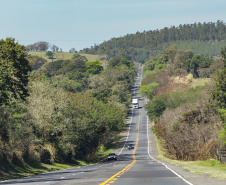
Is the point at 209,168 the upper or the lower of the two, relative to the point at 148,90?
lower

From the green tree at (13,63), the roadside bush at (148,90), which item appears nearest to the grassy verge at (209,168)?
Answer: the green tree at (13,63)

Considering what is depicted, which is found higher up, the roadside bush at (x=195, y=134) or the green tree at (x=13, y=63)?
the green tree at (x=13, y=63)

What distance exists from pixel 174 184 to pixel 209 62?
Answer: 530ft

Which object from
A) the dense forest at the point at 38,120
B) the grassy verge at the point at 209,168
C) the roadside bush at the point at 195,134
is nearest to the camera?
the grassy verge at the point at 209,168

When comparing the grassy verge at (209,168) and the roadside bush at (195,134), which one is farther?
the roadside bush at (195,134)

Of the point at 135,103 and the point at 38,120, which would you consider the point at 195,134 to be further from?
the point at 135,103

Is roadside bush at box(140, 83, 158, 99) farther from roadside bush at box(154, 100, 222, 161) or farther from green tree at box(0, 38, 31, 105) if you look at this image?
green tree at box(0, 38, 31, 105)

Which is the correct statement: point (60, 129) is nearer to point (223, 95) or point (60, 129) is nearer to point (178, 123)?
point (178, 123)

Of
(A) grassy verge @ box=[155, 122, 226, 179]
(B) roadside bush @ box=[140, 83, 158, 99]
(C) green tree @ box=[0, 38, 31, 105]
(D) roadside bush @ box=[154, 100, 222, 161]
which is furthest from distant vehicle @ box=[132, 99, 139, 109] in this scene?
(C) green tree @ box=[0, 38, 31, 105]

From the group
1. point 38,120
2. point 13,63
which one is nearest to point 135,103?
point 38,120

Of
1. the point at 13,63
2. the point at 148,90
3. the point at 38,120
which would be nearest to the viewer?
the point at 13,63

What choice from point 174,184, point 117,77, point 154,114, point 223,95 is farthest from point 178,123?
point 117,77

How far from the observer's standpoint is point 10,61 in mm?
35750

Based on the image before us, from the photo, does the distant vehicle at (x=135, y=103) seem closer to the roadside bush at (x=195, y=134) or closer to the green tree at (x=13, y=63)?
the roadside bush at (x=195, y=134)
